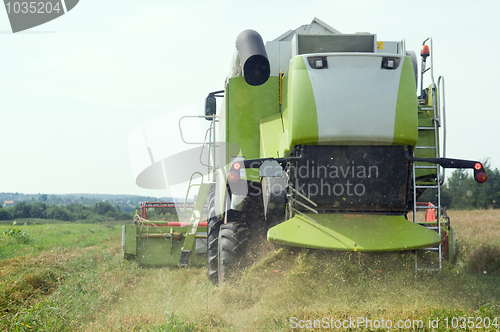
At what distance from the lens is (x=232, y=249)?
564 cm

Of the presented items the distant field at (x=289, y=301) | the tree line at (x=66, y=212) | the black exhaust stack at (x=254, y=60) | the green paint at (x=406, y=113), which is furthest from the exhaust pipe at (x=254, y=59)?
the tree line at (x=66, y=212)

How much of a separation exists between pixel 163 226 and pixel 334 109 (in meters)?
5.23

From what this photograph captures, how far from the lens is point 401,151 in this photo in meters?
5.06

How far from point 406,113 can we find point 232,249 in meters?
2.58

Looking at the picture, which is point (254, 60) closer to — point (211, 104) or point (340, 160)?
point (340, 160)

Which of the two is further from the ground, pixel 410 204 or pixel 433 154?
pixel 433 154

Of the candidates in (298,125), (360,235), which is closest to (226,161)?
(298,125)

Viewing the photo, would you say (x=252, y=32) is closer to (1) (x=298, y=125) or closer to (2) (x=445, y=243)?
(1) (x=298, y=125)

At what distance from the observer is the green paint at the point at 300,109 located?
490 cm

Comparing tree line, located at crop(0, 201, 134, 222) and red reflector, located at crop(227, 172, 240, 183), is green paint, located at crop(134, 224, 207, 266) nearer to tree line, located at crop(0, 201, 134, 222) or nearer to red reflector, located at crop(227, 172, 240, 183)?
red reflector, located at crop(227, 172, 240, 183)

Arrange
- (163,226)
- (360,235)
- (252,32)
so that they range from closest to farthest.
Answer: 1. (360,235)
2. (252,32)
3. (163,226)

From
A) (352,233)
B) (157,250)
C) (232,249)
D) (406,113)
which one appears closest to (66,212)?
(157,250)

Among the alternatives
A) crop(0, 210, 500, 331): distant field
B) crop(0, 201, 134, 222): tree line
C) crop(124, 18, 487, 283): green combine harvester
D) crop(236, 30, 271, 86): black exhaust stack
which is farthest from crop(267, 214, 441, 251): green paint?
crop(0, 201, 134, 222): tree line

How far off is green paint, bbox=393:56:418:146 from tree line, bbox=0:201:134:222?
3241 centimetres
